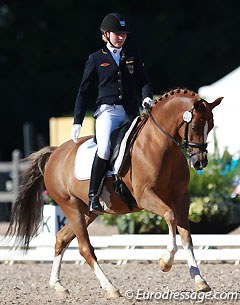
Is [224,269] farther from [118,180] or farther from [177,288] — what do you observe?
[118,180]

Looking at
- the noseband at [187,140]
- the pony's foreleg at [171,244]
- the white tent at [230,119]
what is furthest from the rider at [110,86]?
the white tent at [230,119]

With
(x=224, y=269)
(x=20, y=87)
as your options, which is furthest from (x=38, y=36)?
(x=224, y=269)

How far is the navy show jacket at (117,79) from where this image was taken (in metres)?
8.68

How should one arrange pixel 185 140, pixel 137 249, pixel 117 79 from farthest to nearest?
pixel 137 249
pixel 117 79
pixel 185 140

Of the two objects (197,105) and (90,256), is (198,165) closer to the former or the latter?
(197,105)

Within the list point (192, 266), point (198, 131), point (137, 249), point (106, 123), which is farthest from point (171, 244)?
point (137, 249)

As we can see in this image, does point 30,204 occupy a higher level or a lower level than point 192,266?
higher

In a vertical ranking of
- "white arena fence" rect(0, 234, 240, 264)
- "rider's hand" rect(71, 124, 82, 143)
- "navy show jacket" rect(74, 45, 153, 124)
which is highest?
"navy show jacket" rect(74, 45, 153, 124)

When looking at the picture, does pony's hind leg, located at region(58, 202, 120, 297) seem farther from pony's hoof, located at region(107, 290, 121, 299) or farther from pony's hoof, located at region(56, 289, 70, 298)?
pony's hoof, located at region(56, 289, 70, 298)

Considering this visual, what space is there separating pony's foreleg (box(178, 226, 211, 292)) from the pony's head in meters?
0.61

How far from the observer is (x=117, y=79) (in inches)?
343

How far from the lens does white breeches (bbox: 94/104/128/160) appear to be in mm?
8664

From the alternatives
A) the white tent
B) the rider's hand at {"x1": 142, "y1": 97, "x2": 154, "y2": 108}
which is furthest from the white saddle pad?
the white tent

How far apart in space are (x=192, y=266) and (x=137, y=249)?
347 cm
